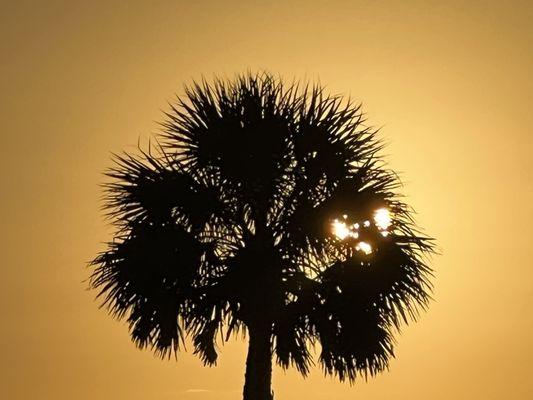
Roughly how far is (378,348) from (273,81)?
544cm

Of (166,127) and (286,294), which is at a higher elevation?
(166,127)

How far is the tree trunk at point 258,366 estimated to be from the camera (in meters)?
20.5

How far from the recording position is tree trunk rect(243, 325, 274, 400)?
67.4 ft

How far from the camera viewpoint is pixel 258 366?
67.6 ft

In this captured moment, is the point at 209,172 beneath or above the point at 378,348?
above

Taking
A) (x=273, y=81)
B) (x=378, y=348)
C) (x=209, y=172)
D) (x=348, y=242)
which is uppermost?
(x=273, y=81)

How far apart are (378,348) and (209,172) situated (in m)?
4.50

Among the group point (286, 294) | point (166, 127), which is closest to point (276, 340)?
point (286, 294)

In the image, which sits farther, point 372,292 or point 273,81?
point 273,81

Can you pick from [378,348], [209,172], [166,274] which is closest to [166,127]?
[209,172]

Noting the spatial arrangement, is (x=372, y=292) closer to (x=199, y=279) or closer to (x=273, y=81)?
(x=199, y=279)

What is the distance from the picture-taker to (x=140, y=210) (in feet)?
68.9

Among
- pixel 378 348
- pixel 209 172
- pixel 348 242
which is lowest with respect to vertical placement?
pixel 378 348

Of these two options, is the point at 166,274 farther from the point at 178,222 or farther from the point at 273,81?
the point at 273,81
